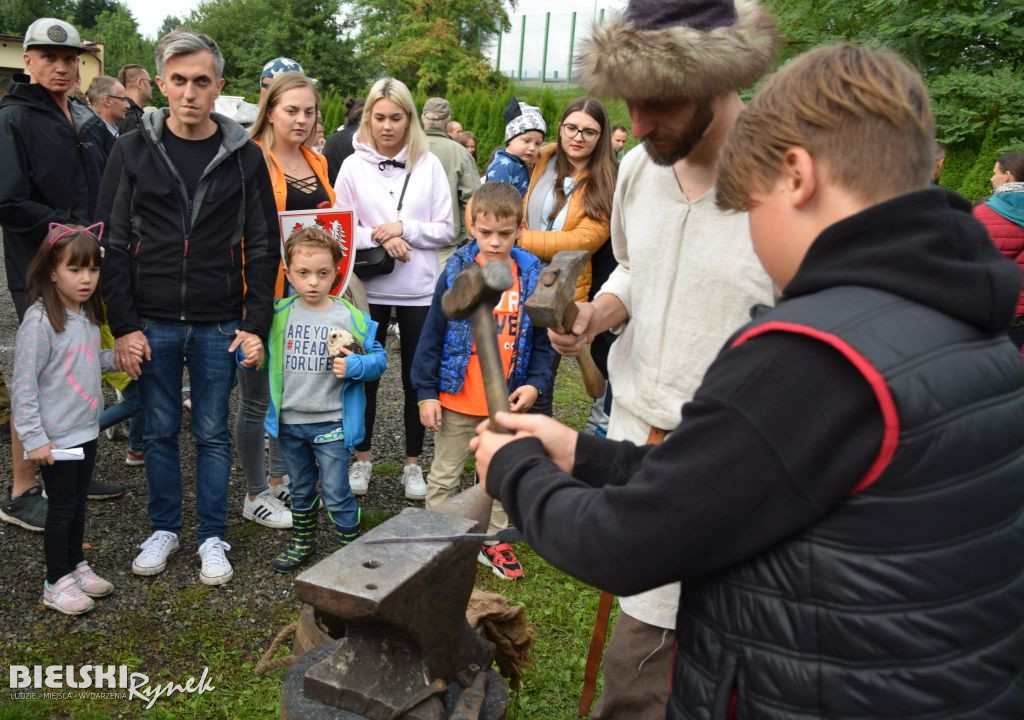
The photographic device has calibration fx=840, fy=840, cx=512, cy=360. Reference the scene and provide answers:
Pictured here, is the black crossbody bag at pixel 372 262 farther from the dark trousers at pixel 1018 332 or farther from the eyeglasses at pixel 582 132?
the dark trousers at pixel 1018 332

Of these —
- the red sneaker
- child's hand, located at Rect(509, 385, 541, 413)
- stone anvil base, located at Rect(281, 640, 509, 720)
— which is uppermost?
child's hand, located at Rect(509, 385, 541, 413)

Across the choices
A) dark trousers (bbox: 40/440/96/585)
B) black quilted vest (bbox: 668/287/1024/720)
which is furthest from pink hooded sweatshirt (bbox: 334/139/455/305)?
black quilted vest (bbox: 668/287/1024/720)

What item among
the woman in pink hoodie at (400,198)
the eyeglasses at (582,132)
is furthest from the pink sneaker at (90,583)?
the eyeglasses at (582,132)

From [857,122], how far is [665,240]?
1014 millimetres

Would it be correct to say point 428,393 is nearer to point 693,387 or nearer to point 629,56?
point 693,387

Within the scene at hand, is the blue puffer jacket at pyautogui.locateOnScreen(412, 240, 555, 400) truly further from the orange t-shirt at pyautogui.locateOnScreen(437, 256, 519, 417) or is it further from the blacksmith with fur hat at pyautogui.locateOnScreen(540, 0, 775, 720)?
the blacksmith with fur hat at pyautogui.locateOnScreen(540, 0, 775, 720)

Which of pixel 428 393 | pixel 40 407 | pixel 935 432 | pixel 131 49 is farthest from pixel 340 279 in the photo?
pixel 131 49

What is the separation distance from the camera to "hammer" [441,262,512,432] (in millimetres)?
1812

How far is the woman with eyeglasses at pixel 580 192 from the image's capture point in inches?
187

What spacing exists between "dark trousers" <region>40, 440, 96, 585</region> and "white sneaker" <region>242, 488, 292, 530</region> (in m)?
0.98

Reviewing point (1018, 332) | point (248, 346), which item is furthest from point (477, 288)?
point (1018, 332)

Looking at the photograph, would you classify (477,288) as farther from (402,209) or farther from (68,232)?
(402,209)

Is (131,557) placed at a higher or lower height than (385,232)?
lower

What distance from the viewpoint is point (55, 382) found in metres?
3.46
